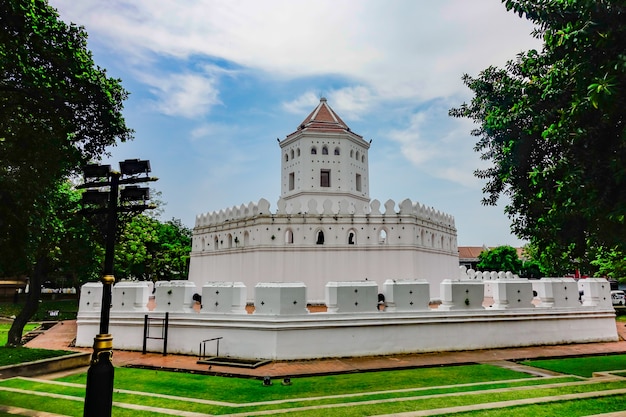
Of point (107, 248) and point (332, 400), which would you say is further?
point (332, 400)

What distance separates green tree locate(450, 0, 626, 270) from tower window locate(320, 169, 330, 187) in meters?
16.6

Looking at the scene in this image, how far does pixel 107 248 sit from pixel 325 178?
22938 millimetres

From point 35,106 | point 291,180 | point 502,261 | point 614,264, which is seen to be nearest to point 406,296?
point 35,106

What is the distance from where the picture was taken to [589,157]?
8.44 metres

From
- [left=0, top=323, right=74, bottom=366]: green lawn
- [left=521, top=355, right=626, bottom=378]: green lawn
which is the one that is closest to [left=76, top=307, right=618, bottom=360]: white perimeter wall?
[left=521, top=355, right=626, bottom=378]: green lawn

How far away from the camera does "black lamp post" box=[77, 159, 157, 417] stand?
5.59m

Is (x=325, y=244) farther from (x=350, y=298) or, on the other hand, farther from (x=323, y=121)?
(x=323, y=121)

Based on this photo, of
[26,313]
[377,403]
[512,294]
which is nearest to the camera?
[377,403]

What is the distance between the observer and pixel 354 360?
11.4m

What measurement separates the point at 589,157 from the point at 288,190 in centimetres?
2239

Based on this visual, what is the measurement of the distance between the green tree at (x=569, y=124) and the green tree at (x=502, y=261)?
4518 centimetres

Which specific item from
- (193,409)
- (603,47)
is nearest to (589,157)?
(603,47)

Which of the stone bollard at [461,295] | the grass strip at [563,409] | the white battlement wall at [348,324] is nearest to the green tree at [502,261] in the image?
the white battlement wall at [348,324]

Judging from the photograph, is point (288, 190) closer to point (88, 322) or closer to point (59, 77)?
point (88, 322)
